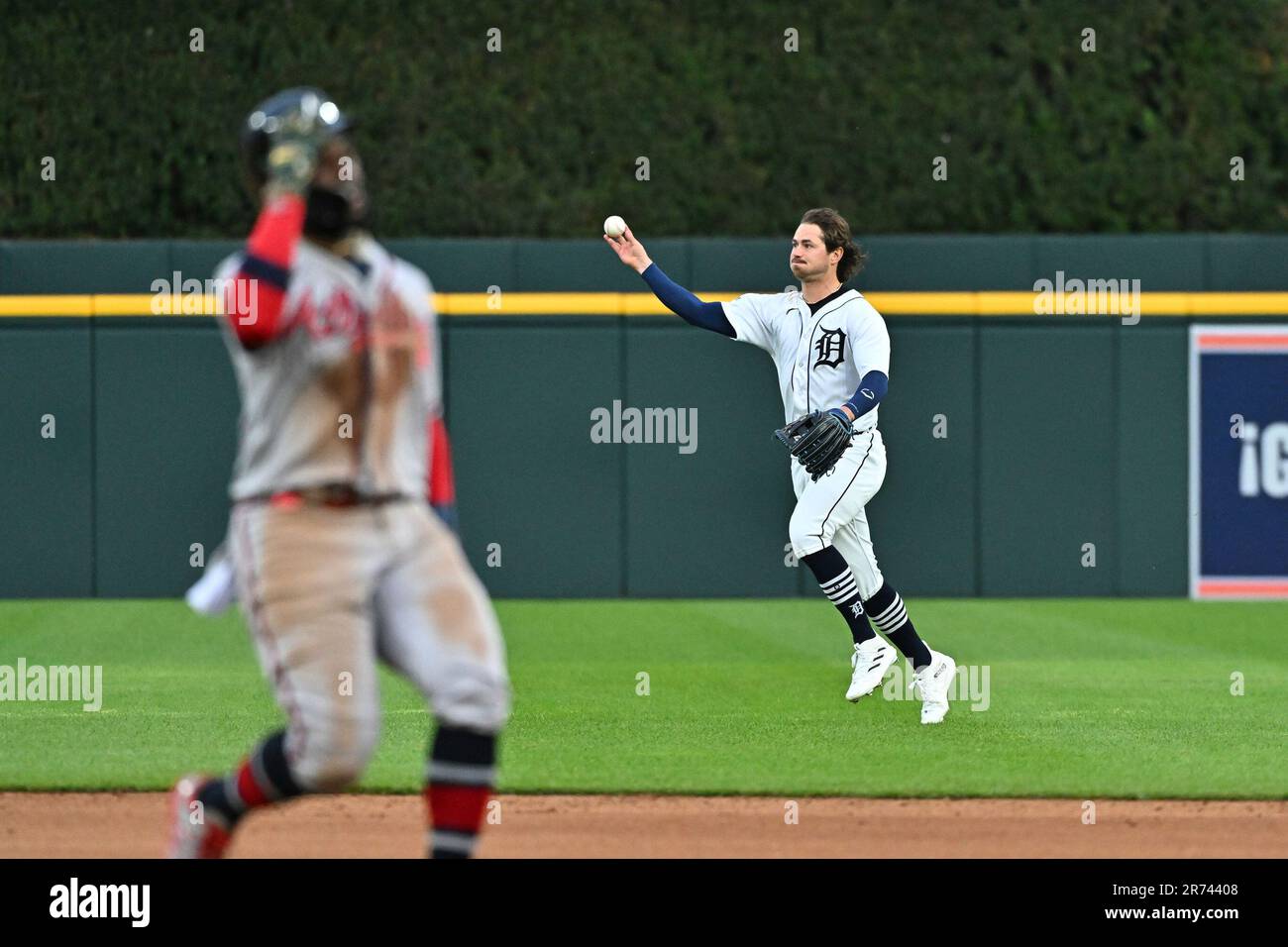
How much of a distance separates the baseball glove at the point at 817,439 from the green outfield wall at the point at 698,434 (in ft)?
20.5

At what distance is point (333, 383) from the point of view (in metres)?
4.24

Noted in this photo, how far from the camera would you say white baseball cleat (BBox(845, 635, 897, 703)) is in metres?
9.03

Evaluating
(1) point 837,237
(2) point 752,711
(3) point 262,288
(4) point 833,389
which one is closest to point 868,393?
(4) point 833,389

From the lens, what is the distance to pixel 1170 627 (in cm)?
1313

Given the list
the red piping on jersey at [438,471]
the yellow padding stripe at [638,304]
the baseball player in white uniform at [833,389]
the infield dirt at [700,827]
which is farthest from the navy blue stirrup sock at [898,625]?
the yellow padding stripe at [638,304]

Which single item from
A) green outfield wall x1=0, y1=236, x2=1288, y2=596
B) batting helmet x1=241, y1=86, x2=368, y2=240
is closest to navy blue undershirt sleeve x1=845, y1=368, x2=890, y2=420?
batting helmet x1=241, y1=86, x2=368, y2=240

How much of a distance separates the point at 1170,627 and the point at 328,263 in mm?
9881

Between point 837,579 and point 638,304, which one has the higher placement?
point 638,304

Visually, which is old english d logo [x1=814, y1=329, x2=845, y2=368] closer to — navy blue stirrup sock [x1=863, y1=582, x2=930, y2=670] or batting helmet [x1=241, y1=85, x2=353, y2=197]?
navy blue stirrup sock [x1=863, y1=582, x2=930, y2=670]

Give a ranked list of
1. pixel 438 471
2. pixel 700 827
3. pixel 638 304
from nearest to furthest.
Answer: pixel 438 471
pixel 700 827
pixel 638 304

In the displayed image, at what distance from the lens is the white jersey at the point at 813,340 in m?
8.45

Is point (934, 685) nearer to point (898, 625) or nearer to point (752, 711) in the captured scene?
point (898, 625)

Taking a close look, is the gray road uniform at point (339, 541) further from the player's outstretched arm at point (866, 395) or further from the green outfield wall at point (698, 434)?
the green outfield wall at point (698, 434)

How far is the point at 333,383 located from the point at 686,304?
4.26 m
